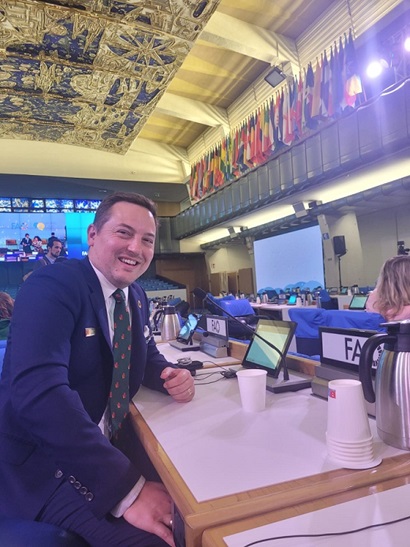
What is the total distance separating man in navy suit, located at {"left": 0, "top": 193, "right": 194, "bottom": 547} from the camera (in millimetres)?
887

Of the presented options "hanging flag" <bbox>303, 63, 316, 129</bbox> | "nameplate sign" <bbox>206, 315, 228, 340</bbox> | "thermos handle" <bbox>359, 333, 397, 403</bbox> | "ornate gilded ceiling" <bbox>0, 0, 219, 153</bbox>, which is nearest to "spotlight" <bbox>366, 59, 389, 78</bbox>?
"hanging flag" <bbox>303, 63, 316, 129</bbox>

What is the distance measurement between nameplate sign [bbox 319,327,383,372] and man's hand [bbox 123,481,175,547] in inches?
26.6

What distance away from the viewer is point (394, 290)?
231 centimetres

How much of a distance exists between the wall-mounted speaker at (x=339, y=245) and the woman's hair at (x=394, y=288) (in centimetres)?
558

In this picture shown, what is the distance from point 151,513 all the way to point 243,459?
0.27 meters

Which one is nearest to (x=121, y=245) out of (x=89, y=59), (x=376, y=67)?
(x=89, y=59)

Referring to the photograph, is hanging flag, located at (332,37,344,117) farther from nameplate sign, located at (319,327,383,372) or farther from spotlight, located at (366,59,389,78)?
nameplate sign, located at (319,327,383,372)

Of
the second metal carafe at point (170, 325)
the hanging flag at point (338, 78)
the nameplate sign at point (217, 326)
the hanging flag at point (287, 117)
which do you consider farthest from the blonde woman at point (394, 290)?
the hanging flag at point (287, 117)

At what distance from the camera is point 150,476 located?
1.58 meters

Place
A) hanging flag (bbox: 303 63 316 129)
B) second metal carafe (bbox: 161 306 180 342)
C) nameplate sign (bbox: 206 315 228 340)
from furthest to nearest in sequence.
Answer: hanging flag (bbox: 303 63 316 129) → second metal carafe (bbox: 161 306 180 342) → nameplate sign (bbox: 206 315 228 340)

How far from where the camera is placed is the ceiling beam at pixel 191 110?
9.59 meters

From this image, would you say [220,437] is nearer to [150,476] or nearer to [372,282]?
[150,476]

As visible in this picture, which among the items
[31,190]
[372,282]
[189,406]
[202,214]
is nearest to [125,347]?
[189,406]

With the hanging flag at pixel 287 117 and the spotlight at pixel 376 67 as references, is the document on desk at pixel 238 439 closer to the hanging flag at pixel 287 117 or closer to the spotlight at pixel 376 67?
the spotlight at pixel 376 67
